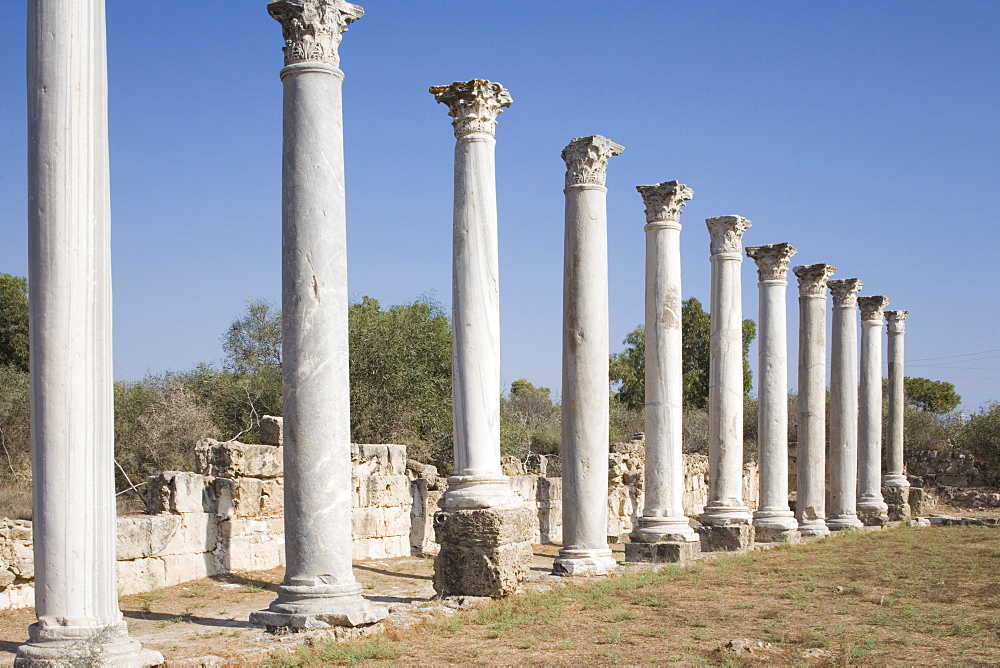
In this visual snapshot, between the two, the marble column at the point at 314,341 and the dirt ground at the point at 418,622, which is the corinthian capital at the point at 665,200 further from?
the marble column at the point at 314,341

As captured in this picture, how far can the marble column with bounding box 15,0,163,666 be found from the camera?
327 inches

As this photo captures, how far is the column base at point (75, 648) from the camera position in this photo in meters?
8.16

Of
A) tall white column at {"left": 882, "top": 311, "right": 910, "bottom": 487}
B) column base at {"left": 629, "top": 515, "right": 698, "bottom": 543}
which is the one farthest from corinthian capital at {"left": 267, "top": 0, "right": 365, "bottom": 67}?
tall white column at {"left": 882, "top": 311, "right": 910, "bottom": 487}

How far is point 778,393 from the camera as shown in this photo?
2389 cm

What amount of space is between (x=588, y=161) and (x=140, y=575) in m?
8.93

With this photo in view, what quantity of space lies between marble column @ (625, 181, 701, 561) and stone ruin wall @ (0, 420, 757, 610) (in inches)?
86.5

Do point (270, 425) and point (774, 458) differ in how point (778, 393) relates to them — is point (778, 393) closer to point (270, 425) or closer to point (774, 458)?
point (774, 458)

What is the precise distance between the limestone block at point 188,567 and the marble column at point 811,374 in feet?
46.9

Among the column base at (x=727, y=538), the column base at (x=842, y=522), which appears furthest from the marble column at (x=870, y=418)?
the column base at (x=727, y=538)

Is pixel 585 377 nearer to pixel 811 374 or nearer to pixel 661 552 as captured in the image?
pixel 661 552

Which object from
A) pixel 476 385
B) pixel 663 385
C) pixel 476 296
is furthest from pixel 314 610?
pixel 663 385

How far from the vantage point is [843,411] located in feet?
89.2

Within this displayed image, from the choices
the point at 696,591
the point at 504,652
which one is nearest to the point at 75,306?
the point at 504,652

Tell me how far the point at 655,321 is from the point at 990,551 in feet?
26.7
